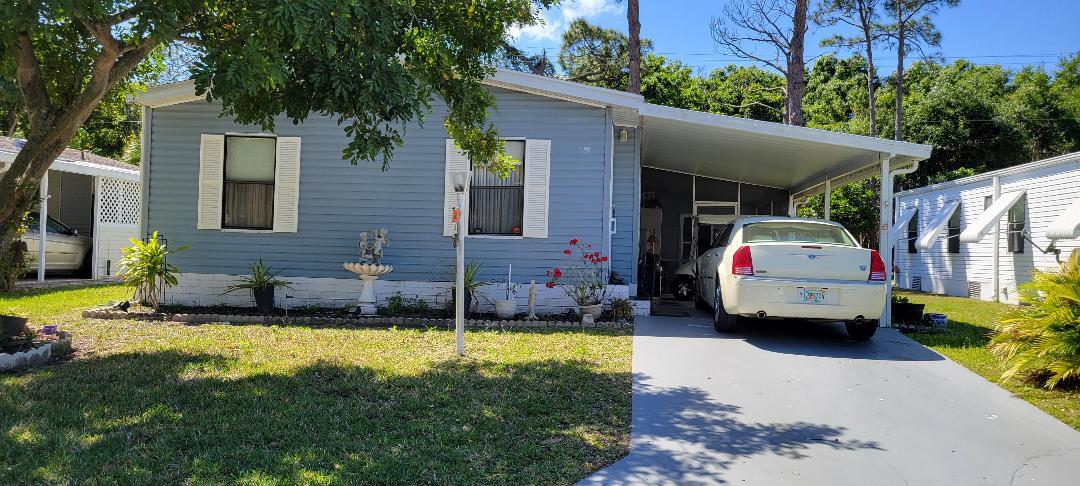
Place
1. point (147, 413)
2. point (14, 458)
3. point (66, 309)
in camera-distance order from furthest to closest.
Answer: point (66, 309)
point (147, 413)
point (14, 458)

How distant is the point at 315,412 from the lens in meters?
4.73

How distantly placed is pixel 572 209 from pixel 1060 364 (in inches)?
226

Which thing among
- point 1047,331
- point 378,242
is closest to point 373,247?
point 378,242

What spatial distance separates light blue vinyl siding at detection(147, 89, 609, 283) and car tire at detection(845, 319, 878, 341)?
332cm

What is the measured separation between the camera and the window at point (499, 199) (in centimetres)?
986

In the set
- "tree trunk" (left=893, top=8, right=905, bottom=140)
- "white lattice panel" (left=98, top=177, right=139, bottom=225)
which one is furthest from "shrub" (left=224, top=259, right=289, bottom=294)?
"tree trunk" (left=893, top=8, right=905, bottom=140)

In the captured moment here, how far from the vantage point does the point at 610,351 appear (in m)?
7.19

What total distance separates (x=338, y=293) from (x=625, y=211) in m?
4.25

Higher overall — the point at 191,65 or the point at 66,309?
the point at 191,65

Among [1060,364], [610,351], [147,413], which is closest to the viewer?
[147,413]

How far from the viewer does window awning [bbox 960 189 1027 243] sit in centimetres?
1317

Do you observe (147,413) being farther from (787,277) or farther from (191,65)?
(787,277)

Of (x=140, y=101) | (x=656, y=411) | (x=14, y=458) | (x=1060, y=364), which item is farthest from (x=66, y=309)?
(x=1060, y=364)

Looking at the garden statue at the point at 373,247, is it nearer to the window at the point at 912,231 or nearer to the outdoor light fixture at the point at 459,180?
the outdoor light fixture at the point at 459,180
